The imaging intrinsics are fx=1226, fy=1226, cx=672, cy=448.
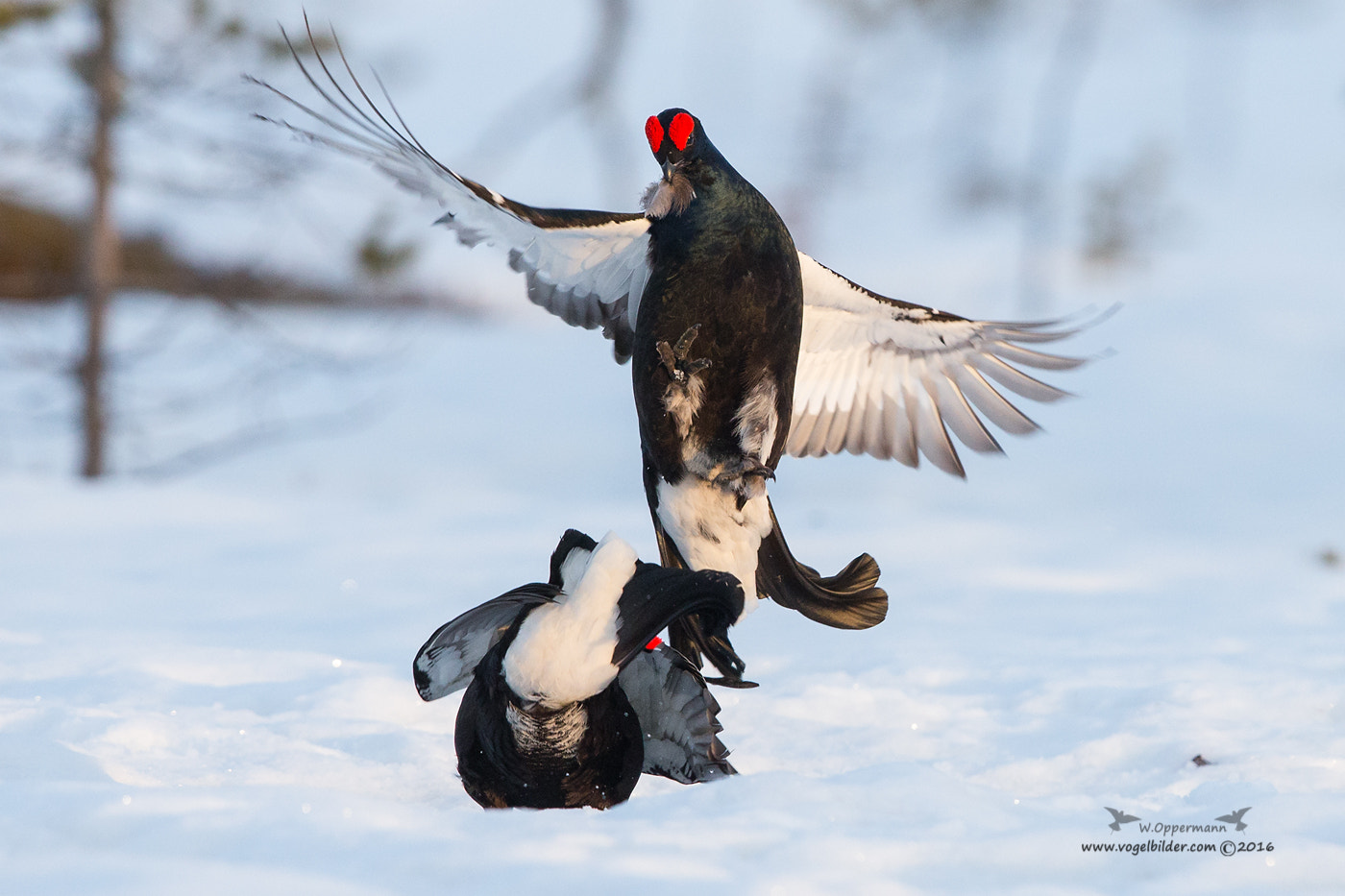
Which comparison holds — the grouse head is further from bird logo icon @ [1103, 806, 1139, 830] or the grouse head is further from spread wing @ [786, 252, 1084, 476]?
bird logo icon @ [1103, 806, 1139, 830]

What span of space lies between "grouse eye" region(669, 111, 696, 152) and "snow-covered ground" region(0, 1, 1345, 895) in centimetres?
140

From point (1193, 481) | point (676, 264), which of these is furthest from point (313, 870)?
point (1193, 481)

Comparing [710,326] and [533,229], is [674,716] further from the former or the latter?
[533,229]

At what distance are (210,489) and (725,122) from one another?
21159mm

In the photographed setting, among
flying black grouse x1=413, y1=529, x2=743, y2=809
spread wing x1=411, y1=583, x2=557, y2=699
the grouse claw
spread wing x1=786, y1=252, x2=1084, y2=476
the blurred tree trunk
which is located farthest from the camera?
the blurred tree trunk

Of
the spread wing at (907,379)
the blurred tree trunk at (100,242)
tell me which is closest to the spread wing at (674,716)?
the spread wing at (907,379)

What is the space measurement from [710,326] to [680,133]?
44 cm

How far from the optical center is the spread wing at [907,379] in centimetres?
343

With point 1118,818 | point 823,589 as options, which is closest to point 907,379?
point 823,589

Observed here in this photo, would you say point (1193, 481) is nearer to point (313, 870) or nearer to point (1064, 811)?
point (1064, 811)

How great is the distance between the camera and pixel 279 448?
10.8 meters

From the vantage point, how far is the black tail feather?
295 centimetres

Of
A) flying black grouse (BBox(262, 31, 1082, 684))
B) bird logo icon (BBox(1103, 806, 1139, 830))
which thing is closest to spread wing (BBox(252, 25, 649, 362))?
flying black grouse (BBox(262, 31, 1082, 684))

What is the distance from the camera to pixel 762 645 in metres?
4.13
